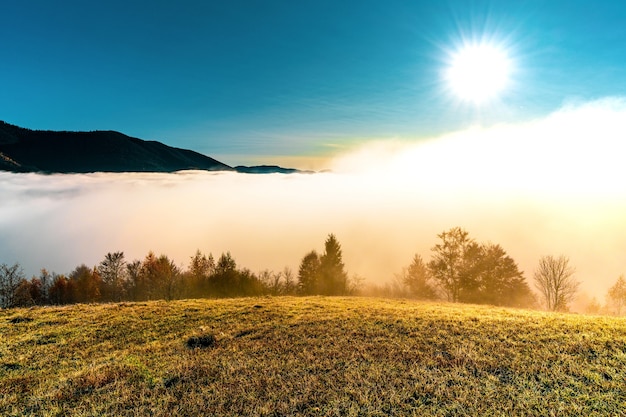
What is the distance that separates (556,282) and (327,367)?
186 ft

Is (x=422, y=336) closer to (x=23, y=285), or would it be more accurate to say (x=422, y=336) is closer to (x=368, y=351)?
(x=368, y=351)

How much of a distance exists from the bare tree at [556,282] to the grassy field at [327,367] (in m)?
44.3

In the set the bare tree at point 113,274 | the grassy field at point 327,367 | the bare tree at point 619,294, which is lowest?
the bare tree at point 113,274

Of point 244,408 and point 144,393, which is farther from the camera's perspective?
point 144,393

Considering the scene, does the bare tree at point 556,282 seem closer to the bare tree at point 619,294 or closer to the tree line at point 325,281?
the tree line at point 325,281

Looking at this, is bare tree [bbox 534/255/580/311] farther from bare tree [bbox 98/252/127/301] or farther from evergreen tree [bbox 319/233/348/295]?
bare tree [bbox 98/252/127/301]

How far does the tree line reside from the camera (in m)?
50.2

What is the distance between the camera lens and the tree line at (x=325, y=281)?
50156 millimetres

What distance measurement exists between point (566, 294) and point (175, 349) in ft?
202

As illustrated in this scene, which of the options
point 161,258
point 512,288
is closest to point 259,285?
point 161,258

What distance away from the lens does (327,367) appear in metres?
12.4

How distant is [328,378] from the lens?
11484 millimetres

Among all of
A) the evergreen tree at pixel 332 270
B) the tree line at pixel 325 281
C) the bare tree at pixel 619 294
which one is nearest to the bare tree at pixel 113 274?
the tree line at pixel 325 281

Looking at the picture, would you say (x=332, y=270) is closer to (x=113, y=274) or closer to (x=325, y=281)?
(x=325, y=281)
